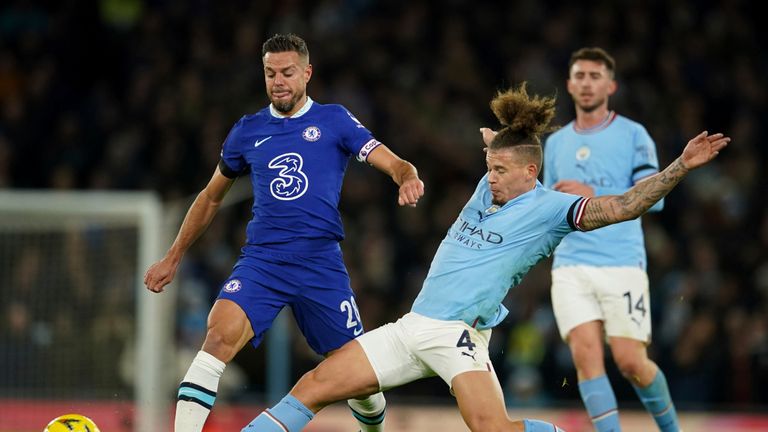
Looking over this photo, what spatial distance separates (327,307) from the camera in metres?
6.38

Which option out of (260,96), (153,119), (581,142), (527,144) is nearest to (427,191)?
(260,96)

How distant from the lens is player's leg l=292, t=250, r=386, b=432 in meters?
6.36

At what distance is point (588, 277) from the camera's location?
7312mm

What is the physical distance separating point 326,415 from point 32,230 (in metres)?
3.65

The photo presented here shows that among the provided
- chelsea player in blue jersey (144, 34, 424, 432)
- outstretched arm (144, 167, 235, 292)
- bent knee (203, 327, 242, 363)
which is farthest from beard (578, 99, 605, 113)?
bent knee (203, 327, 242, 363)

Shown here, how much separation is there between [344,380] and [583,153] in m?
2.33

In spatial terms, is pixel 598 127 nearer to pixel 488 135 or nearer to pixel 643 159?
pixel 643 159

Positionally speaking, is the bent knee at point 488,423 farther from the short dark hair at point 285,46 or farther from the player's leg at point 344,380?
the short dark hair at point 285,46

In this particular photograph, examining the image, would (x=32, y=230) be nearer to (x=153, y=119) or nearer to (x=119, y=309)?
(x=119, y=309)

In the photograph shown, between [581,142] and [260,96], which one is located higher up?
[260,96]

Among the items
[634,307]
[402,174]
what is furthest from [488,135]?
[634,307]

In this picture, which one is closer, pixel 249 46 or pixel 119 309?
pixel 119 309

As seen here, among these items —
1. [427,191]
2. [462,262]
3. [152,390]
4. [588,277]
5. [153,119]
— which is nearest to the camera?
[462,262]

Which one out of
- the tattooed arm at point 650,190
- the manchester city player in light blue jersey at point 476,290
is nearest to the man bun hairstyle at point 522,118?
the manchester city player in light blue jersey at point 476,290
